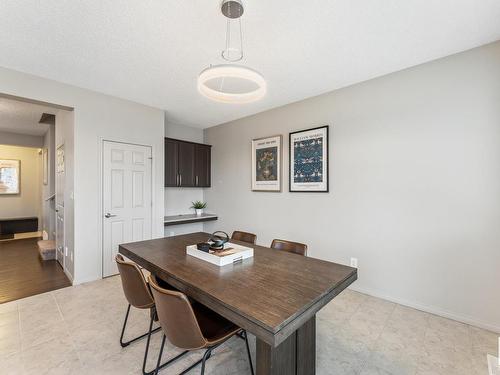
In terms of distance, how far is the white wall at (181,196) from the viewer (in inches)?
190

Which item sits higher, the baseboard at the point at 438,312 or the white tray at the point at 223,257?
the white tray at the point at 223,257

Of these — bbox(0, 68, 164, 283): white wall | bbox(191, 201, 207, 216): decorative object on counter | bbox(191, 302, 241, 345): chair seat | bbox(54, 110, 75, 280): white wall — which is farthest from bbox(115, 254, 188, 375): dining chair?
bbox(191, 201, 207, 216): decorative object on counter

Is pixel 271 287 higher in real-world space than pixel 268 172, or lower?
lower

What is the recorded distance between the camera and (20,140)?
578 centimetres

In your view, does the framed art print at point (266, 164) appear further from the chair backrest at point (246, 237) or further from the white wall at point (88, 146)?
the white wall at point (88, 146)

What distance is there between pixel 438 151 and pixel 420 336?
1790 millimetres

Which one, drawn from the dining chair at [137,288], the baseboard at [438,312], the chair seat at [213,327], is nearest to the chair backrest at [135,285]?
the dining chair at [137,288]

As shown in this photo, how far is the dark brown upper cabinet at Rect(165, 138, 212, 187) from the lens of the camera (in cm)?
450

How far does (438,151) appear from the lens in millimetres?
2461

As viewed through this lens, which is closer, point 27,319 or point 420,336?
point 420,336

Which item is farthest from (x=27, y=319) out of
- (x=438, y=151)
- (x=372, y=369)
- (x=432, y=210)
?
(x=438, y=151)

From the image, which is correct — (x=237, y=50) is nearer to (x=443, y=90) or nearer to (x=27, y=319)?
(x=443, y=90)

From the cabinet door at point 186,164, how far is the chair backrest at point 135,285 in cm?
303

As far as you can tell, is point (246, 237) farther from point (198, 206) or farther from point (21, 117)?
point (21, 117)
